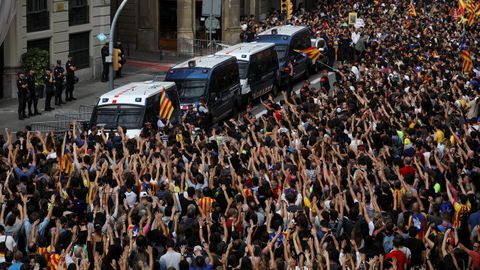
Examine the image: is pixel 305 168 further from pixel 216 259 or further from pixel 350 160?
pixel 216 259

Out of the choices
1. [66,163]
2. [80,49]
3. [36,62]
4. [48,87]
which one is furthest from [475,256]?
[80,49]

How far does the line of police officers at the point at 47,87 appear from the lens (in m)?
34.5

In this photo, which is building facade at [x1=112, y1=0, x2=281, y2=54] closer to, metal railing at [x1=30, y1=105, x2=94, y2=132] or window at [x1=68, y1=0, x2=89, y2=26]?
window at [x1=68, y1=0, x2=89, y2=26]

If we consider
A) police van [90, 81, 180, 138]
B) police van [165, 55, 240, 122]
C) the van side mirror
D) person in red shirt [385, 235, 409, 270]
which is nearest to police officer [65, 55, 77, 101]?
police van [165, 55, 240, 122]

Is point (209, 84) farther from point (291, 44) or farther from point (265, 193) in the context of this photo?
point (265, 193)

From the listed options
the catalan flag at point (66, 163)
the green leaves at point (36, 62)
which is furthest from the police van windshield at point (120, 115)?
the green leaves at point (36, 62)

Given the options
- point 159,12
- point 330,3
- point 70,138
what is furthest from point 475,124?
point 330,3

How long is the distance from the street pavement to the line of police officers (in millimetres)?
285

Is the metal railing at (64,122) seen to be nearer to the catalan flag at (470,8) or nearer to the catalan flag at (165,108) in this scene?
the catalan flag at (165,108)

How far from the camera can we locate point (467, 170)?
2014 cm

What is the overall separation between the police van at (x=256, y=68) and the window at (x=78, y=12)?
7.01 metres

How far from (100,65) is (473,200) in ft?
89.2

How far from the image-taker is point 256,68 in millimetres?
37094

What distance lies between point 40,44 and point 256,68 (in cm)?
811
